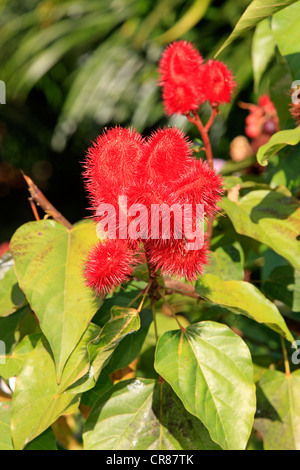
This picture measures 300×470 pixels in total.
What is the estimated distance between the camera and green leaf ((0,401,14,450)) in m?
0.62

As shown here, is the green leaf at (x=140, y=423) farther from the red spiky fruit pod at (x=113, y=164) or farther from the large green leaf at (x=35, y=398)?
the red spiky fruit pod at (x=113, y=164)

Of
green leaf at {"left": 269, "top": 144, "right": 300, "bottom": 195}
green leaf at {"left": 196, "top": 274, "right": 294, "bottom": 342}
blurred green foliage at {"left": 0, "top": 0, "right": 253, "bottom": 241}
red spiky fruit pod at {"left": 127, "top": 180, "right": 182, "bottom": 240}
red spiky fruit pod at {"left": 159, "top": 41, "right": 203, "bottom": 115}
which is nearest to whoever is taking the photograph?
red spiky fruit pod at {"left": 127, "top": 180, "right": 182, "bottom": 240}

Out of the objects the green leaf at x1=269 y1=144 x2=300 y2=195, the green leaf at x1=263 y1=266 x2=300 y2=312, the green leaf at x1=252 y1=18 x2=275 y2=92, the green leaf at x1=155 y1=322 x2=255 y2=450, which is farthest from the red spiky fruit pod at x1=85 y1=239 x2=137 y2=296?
the green leaf at x1=252 y1=18 x2=275 y2=92

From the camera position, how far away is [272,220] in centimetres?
71

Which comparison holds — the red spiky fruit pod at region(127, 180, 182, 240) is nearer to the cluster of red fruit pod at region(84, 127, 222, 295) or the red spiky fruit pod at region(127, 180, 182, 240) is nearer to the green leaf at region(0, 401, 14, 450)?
the cluster of red fruit pod at region(84, 127, 222, 295)

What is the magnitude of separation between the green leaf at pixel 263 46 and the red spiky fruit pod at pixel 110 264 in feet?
2.04

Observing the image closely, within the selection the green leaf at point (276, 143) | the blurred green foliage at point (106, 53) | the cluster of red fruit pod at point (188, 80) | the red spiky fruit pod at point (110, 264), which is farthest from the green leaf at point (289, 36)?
the blurred green foliage at point (106, 53)

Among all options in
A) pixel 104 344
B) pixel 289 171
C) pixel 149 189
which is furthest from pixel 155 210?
pixel 289 171

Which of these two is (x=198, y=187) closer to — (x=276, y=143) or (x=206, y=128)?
(x=276, y=143)

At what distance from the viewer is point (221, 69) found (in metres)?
0.72

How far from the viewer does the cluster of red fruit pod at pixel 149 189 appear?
18.8 inches

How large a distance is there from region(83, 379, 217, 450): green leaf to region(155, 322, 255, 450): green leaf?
8 centimetres

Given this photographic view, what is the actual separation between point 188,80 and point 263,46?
1.15ft

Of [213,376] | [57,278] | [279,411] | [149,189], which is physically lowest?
[279,411]
